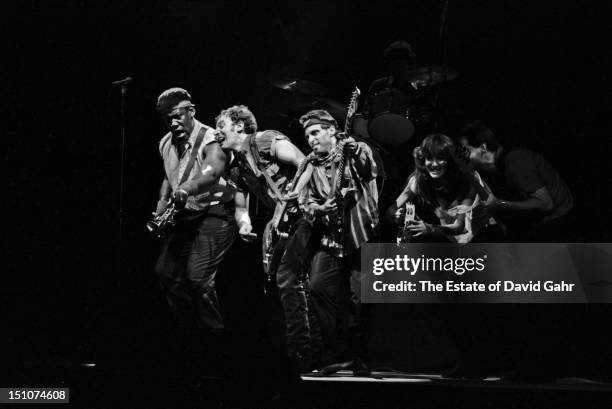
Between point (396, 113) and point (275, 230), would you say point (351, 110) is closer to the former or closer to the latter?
point (396, 113)

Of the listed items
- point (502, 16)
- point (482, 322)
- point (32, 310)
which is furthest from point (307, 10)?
point (32, 310)

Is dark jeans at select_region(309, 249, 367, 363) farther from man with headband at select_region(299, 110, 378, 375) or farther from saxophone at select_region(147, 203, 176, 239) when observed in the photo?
saxophone at select_region(147, 203, 176, 239)

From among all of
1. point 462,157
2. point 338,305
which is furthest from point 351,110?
point 338,305

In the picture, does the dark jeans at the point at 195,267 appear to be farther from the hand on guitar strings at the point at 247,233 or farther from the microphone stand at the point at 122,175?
the microphone stand at the point at 122,175

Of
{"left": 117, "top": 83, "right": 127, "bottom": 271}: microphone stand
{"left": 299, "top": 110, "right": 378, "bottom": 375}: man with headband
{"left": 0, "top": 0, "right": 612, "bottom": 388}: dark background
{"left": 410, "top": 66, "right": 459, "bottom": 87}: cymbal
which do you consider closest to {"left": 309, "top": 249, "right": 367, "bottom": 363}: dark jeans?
{"left": 299, "top": 110, "right": 378, "bottom": 375}: man with headband

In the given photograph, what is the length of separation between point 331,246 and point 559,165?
4.25ft

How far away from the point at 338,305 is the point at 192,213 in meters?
1.02

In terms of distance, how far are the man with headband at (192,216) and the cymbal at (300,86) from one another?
501mm

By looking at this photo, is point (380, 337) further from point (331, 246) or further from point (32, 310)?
point (32, 310)

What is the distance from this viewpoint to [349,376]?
14.7ft

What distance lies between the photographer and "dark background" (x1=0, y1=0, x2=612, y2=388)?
14.9 ft

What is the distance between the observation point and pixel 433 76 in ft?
15.2

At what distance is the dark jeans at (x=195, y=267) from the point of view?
4.77 m

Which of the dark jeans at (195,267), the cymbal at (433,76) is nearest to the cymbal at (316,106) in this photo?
the cymbal at (433,76)
